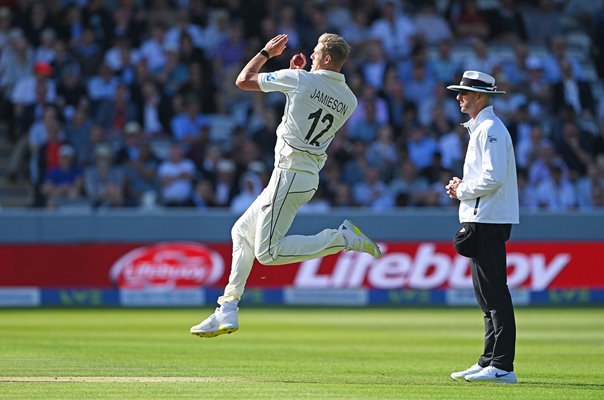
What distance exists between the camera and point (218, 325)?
29.9ft

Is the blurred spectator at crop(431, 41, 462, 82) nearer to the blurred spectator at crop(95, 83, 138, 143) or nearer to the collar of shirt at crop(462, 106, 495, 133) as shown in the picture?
the blurred spectator at crop(95, 83, 138, 143)

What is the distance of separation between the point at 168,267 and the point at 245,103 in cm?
462

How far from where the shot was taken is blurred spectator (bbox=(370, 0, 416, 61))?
2286 cm

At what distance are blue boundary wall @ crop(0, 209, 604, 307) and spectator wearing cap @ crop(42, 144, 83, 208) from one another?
1.94ft

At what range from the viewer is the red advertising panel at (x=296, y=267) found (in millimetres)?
18547

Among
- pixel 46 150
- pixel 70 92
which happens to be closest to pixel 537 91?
pixel 70 92

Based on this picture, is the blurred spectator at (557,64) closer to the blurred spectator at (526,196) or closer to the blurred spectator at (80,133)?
the blurred spectator at (526,196)

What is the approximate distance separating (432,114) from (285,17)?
11.6 ft

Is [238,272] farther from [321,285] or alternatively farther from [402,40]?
[402,40]

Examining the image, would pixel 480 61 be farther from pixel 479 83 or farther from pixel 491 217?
pixel 491 217

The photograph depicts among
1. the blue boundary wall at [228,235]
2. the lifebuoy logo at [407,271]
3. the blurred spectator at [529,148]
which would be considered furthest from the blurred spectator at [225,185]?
the blurred spectator at [529,148]

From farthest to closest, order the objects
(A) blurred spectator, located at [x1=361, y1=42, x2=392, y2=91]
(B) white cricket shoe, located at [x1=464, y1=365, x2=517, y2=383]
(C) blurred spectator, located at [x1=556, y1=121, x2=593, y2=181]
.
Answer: (A) blurred spectator, located at [x1=361, y1=42, x2=392, y2=91] → (C) blurred spectator, located at [x1=556, y1=121, x2=593, y2=181] → (B) white cricket shoe, located at [x1=464, y1=365, x2=517, y2=383]

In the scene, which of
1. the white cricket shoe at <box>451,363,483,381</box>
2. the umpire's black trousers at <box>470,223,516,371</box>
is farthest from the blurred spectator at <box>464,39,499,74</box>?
the white cricket shoe at <box>451,363,483,381</box>

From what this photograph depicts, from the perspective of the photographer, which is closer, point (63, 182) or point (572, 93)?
point (63, 182)
